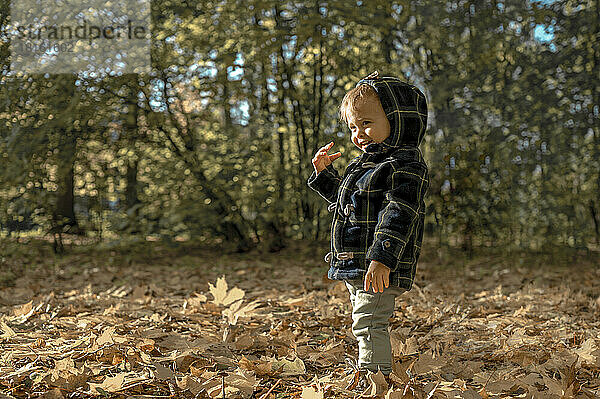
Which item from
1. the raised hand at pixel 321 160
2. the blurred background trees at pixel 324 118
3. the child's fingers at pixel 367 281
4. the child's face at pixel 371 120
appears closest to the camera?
the child's fingers at pixel 367 281

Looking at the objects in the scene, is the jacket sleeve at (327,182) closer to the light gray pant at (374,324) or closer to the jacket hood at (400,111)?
the jacket hood at (400,111)

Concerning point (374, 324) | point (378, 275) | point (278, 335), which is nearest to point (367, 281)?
point (378, 275)

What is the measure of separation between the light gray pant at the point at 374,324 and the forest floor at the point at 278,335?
9cm

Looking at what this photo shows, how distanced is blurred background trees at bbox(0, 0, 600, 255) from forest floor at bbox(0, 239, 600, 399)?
0.86 m

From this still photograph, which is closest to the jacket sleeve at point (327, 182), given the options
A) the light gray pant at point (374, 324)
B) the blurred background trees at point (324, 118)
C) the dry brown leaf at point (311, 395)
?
the light gray pant at point (374, 324)

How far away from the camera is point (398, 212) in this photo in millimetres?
2068

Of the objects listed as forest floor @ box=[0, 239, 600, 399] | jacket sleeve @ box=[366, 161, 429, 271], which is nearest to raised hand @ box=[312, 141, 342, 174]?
jacket sleeve @ box=[366, 161, 429, 271]

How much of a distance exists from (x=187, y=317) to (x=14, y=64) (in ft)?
9.86

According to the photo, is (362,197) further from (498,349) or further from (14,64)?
(14,64)

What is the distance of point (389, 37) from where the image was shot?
593 cm

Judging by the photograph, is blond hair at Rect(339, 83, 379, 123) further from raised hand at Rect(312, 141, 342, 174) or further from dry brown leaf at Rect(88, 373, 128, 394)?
dry brown leaf at Rect(88, 373, 128, 394)

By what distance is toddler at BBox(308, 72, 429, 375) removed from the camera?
2.13 m

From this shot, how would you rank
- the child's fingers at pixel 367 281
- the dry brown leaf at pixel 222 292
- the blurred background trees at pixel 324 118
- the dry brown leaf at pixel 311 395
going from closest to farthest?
1. the dry brown leaf at pixel 311 395
2. the child's fingers at pixel 367 281
3. the dry brown leaf at pixel 222 292
4. the blurred background trees at pixel 324 118

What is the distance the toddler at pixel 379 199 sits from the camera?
2127mm
